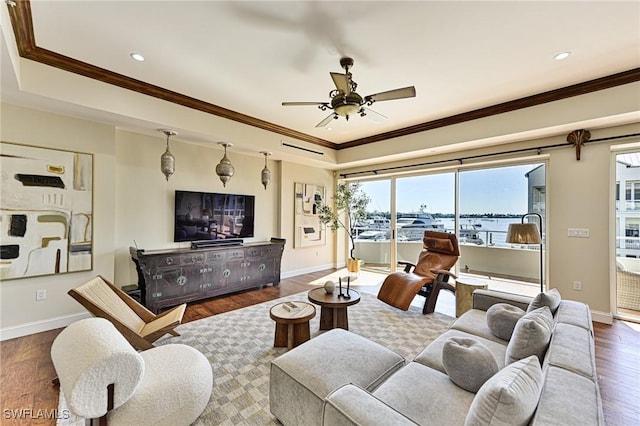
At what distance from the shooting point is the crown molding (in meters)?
2.31

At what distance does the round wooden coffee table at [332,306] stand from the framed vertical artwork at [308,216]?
9.24 feet

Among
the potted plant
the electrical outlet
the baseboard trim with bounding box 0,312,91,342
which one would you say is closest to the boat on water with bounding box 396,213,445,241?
the potted plant

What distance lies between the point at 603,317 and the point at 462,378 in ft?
11.7

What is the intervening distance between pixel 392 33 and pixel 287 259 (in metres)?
4.53

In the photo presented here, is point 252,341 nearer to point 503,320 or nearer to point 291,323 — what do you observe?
point 291,323

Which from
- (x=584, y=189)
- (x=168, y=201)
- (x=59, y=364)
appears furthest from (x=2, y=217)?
(x=584, y=189)

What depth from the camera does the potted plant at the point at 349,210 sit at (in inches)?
242

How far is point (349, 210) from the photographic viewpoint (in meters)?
6.35

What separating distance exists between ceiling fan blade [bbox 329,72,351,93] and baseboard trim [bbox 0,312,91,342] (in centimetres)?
409

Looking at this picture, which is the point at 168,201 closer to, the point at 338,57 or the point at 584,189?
the point at 338,57

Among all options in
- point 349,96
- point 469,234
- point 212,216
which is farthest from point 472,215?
point 212,216

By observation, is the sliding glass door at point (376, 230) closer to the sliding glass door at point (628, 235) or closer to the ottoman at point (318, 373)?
the sliding glass door at point (628, 235)

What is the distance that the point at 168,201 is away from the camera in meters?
4.26

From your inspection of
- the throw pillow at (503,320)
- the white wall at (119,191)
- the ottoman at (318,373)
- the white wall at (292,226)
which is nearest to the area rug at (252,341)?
the ottoman at (318,373)
